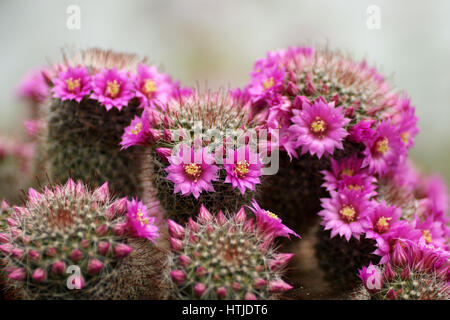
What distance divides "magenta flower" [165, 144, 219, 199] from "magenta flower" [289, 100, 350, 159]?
0.48 metres

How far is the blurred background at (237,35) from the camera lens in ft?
25.6

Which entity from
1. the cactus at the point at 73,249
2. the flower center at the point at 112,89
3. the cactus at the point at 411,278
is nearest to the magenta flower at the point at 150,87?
the flower center at the point at 112,89

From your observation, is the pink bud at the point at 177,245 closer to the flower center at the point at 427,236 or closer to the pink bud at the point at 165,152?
the pink bud at the point at 165,152

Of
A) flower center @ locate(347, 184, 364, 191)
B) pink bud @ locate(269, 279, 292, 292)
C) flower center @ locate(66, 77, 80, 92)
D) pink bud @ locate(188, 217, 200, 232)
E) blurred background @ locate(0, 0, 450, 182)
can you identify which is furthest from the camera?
blurred background @ locate(0, 0, 450, 182)

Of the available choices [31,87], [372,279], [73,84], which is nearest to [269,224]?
[372,279]

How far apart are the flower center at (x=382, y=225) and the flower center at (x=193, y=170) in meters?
0.91

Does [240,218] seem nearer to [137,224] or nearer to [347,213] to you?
[137,224]

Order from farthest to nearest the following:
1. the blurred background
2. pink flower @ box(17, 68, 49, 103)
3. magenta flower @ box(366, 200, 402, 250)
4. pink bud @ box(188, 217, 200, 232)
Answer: the blurred background < pink flower @ box(17, 68, 49, 103) < magenta flower @ box(366, 200, 402, 250) < pink bud @ box(188, 217, 200, 232)

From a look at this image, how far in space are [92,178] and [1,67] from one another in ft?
20.6

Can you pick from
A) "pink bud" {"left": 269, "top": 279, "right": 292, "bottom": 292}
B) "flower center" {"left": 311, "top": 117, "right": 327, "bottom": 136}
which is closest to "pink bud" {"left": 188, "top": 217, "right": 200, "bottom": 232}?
"pink bud" {"left": 269, "top": 279, "right": 292, "bottom": 292}

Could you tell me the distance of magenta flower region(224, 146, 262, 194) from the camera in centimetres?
217

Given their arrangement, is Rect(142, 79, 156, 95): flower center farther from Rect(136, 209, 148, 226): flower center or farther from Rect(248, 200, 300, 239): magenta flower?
Rect(248, 200, 300, 239): magenta flower
